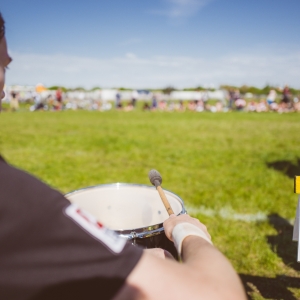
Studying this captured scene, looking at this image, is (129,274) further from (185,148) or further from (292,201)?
(185,148)

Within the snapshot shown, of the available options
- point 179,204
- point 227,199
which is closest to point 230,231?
point 227,199

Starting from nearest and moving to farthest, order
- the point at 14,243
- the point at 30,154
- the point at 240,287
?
the point at 14,243 → the point at 240,287 → the point at 30,154

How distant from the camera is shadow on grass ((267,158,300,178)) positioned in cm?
564

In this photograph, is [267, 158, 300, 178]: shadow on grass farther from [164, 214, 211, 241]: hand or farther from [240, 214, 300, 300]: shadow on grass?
[164, 214, 211, 241]: hand

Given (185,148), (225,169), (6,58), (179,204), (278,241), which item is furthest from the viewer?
(185,148)

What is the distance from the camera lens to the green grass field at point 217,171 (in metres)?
3.05

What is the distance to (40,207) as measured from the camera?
0.71m

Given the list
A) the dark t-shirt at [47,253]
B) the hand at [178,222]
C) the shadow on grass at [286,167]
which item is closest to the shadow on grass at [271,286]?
the hand at [178,222]

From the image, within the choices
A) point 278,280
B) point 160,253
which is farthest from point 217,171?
point 160,253

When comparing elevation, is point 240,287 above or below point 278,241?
above

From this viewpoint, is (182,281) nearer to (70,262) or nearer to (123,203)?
(70,262)

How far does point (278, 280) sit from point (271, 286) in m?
A: 0.11

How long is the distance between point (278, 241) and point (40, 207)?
313cm

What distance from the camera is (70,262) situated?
0.70 metres
